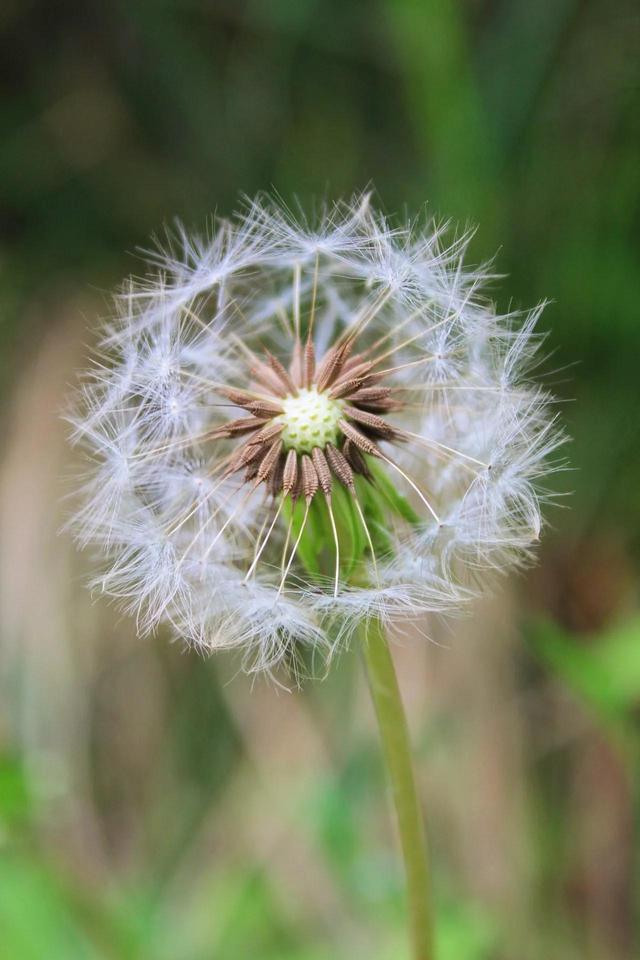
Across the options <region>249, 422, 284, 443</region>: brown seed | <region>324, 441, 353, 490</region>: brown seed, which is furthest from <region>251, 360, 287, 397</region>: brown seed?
<region>324, 441, 353, 490</region>: brown seed

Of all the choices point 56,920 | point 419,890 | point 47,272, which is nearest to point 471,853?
point 56,920

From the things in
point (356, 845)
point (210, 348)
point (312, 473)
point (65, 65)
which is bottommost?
point (356, 845)

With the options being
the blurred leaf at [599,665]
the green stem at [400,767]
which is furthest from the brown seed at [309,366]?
the blurred leaf at [599,665]

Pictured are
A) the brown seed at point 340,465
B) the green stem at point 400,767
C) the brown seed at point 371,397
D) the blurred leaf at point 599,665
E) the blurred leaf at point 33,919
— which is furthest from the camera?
the blurred leaf at point 33,919

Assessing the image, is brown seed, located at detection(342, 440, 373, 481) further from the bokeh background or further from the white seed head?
the bokeh background

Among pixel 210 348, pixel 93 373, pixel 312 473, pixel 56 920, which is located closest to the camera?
pixel 312 473

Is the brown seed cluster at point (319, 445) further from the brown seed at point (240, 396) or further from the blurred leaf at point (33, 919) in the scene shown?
the blurred leaf at point (33, 919)

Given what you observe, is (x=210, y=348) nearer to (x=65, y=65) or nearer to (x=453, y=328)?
(x=453, y=328)

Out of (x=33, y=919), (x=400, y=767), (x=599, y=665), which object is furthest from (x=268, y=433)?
(x=33, y=919)
